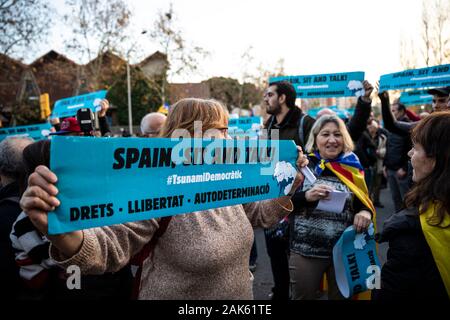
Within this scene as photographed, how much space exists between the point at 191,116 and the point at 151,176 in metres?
0.53

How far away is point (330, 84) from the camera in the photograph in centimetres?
491

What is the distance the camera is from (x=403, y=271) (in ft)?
5.75

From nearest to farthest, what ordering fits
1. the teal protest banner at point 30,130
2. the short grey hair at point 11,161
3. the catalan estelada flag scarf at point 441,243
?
the catalan estelada flag scarf at point 441,243 → the short grey hair at point 11,161 → the teal protest banner at point 30,130

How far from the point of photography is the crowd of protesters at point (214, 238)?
1.49m

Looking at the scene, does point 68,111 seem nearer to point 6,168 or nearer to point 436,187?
point 6,168

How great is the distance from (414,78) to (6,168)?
14.8 feet

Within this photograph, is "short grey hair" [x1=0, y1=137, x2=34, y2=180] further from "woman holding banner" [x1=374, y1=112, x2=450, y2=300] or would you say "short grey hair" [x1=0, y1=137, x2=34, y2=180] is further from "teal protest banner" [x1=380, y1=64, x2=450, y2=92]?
"teal protest banner" [x1=380, y1=64, x2=450, y2=92]

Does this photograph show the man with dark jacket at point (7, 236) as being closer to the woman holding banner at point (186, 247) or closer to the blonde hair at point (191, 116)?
the woman holding banner at point (186, 247)

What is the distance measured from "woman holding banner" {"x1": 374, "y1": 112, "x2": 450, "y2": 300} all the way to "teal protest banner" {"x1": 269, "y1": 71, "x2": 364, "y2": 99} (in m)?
2.18

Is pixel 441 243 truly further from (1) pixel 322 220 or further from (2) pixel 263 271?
(2) pixel 263 271

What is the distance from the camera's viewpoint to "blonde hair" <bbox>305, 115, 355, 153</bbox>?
316cm

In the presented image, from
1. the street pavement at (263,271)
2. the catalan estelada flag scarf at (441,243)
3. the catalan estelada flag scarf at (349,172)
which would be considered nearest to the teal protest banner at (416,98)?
the street pavement at (263,271)

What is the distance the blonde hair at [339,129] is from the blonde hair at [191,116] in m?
1.63
